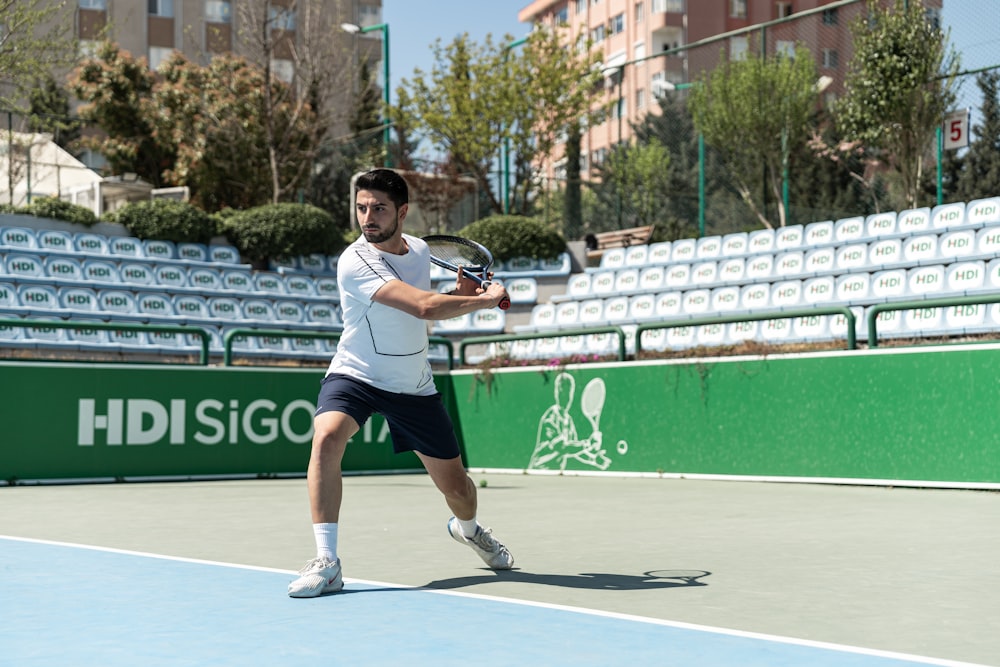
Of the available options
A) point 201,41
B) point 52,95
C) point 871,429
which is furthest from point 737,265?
point 201,41

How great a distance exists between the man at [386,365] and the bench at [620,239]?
63.9 feet

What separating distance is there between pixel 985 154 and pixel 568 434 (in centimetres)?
1121

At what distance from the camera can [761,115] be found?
73.4 ft

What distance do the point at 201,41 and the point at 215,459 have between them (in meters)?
44.6

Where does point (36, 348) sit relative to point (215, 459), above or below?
above

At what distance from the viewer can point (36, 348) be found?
56.1 feet

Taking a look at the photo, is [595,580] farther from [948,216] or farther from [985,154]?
[985,154]

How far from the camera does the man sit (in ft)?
16.0

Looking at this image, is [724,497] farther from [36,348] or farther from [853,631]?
[36,348]

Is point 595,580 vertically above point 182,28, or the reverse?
point 182,28

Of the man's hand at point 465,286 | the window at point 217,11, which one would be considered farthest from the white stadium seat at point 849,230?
the window at point 217,11

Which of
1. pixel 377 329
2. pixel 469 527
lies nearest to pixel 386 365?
pixel 377 329

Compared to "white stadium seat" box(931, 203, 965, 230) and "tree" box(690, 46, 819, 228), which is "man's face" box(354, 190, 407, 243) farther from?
"tree" box(690, 46, 819, 228)

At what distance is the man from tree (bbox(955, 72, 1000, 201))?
625 inches
